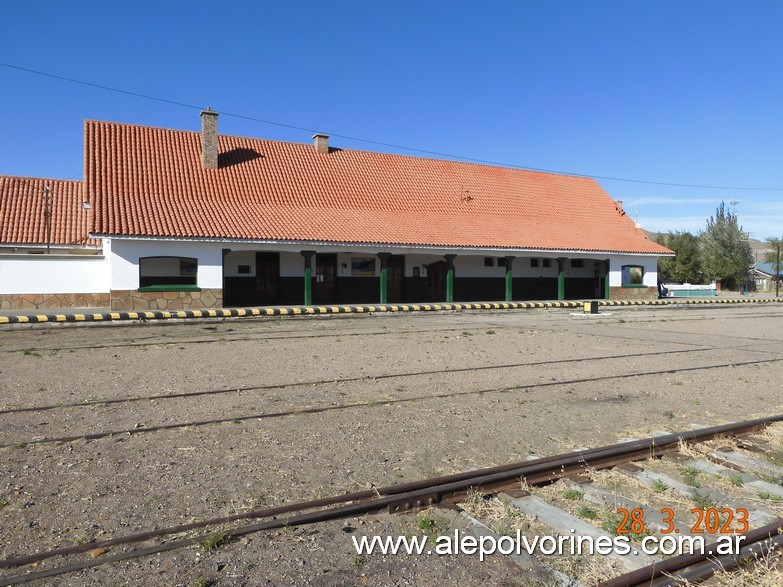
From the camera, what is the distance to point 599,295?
36.0 meters

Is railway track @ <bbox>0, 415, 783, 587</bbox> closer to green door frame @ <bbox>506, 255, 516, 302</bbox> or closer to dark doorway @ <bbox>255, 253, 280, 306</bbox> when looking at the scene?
dark doorway @ <bbox>255, 253, 280, 306</bbox>

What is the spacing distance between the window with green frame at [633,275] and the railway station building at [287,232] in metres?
0.15

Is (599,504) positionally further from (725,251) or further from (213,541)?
(725,251)

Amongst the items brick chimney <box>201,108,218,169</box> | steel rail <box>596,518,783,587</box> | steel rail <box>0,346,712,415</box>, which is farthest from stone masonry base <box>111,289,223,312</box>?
steel rail <box>596,518,783,587</box>

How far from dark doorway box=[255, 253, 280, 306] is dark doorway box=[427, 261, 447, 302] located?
8.11 metres

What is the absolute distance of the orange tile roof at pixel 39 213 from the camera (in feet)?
88.4

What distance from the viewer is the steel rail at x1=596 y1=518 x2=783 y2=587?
3664 mm

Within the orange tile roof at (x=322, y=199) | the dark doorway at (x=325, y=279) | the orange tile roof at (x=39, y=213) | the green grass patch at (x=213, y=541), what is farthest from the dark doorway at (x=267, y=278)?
the green grass patch at (x=213, y=541)

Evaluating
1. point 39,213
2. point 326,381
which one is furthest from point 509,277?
point 39,213

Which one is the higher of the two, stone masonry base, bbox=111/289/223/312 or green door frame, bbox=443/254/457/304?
green door frame, bbox=443/254/457/304

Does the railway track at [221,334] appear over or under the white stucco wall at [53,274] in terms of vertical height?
under

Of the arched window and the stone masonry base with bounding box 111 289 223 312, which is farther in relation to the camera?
the arched window

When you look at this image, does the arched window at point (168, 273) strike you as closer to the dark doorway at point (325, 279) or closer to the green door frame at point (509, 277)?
the dark doorway at point (325, 279)

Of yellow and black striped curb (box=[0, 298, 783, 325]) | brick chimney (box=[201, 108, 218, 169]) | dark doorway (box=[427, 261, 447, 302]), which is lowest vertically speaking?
yellow and black striped curb (box=[0, 298, 783, 325])
